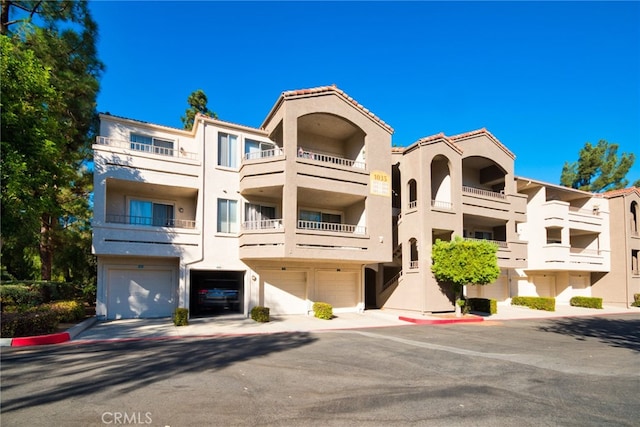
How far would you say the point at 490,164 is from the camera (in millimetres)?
26141

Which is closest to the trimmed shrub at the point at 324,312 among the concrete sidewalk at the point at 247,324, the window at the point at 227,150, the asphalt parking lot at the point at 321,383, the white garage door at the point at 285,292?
the concrete sidewalk at the point at 247,324

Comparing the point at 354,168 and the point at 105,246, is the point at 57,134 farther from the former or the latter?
the point at 354,168

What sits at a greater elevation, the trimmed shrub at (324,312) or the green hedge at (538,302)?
the trimmed shrub at (324,312)

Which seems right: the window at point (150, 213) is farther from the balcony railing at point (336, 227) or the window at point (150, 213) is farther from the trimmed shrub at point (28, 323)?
the balcony railing at point (336, 227)

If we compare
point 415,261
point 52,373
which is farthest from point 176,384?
point 415,261

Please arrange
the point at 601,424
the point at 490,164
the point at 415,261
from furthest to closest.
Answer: the point at 490,164 → the point at 415,261 → the point at 601,424

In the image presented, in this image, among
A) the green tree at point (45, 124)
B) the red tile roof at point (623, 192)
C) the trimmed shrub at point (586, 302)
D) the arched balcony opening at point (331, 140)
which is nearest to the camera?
the green tree at point (45, 124)

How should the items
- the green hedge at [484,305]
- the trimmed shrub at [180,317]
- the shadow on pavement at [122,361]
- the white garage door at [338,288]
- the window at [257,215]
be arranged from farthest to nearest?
1. the green hedge at [484,305]
2. the white garage door at [338,288]
3. the window at [257,215]
4. the trimmed shrub at [180,317]
5. the shadow on pavement at [122,361]

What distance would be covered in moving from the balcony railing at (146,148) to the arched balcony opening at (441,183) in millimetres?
14169

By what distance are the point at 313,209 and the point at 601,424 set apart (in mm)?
16737

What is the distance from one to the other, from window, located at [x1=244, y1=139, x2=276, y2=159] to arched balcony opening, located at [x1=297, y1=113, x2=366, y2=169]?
170cm

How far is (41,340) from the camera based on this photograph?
1104 centimetres

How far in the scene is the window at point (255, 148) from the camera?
1962 centimetres

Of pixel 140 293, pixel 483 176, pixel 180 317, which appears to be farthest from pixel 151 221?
pixel 483 176
